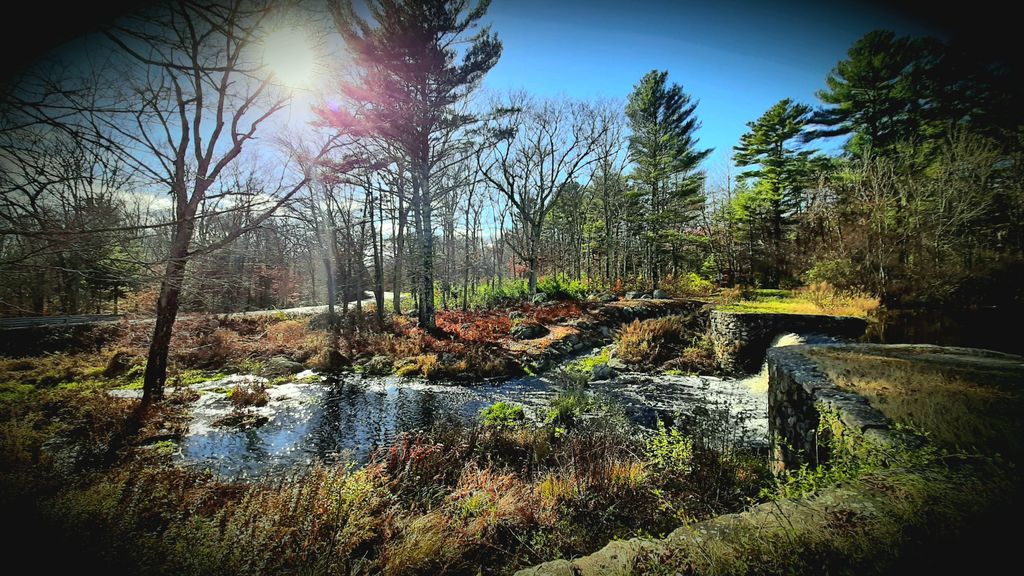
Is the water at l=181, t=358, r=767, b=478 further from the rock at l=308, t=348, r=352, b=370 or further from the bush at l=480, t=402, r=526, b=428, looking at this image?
the rock at l=308, t=348, r=352, b=370

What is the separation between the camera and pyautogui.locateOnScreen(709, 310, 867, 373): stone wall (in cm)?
850

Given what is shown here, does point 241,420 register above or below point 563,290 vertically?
below

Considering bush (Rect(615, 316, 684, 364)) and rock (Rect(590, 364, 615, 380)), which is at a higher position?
bush (Rect(615, 316, 684, 364))

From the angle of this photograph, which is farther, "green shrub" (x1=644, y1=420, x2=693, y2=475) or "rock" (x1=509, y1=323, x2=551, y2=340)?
"rock" (x1=509, y1=323, x2=551, y2=340)

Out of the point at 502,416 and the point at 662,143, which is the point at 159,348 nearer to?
the point at 502,416

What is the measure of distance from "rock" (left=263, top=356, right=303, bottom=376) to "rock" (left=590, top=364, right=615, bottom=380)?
9456mm

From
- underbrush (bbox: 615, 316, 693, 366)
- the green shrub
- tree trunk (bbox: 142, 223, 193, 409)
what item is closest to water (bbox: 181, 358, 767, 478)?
tree trunk (bbox: 142, 223, 193, 409)

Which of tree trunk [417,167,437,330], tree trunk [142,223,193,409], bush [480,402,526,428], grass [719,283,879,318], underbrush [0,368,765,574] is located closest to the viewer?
underbrush [0,368,765,574]

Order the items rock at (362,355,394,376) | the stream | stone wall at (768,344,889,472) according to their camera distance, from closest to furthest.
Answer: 1. stone wall at (768,344,889,472)
2. the stream
3. rock at (362,355,394,376)

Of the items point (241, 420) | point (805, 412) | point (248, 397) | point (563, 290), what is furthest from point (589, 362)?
point (248, 397)

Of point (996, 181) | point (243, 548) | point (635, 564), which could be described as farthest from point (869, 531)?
point (996, 181)

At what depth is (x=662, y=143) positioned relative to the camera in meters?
23.5

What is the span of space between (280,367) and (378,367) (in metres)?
3.07

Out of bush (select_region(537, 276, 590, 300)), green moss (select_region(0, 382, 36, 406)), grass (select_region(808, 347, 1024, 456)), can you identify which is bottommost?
green moss (select_region(0, 382, 36, 406))
